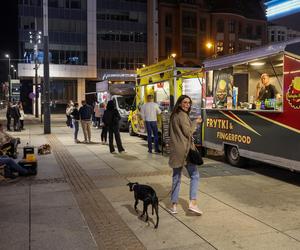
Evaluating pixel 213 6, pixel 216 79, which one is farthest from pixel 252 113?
pixel 213 6

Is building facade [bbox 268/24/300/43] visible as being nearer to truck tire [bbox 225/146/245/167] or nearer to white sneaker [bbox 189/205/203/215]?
truck tire [bbox 225/146/245/167]

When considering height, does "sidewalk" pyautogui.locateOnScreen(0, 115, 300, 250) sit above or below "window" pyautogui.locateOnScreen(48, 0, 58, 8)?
below

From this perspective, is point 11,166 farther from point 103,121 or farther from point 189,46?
point 189,46

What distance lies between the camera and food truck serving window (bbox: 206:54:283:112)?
31.6ft

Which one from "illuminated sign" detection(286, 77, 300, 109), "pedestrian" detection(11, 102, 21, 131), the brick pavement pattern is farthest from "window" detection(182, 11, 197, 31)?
"illuminated sign" detection(286, 77, 300, 109)

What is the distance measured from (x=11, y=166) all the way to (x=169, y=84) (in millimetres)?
6404

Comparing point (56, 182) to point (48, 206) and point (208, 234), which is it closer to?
point (48, 206)

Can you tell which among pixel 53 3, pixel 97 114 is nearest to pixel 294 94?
pixel 97 114

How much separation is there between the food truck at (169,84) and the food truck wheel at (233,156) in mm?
1994

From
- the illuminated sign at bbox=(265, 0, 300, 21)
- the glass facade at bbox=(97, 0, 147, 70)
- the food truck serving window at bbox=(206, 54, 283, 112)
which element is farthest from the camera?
the glass facade at bbox=(97, 0, 147, 70)

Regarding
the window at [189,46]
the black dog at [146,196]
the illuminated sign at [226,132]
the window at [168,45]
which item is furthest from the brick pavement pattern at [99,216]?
the window at [189,46]

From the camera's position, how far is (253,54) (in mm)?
9695

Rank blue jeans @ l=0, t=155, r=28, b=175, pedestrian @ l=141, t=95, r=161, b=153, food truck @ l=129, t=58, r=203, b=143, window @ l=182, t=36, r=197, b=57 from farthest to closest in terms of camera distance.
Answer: window @ l=182, t=36, r=197, b=57 < pedestrian @ l=141, t=95, r=161, b=153 < food truck @ l=129, t=58, r=203, b=143 < blue jeans @ l=0, t=155, r=28, b=175

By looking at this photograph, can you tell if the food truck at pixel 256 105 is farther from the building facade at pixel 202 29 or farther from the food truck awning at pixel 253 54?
the building facade at pixel 202 29
